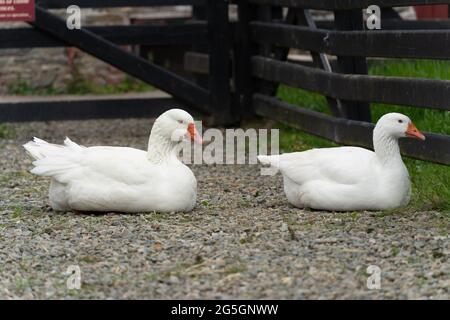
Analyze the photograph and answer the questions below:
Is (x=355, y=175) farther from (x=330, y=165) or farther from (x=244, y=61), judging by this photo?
(x=244, y=61)

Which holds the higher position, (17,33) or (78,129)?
(17,33)

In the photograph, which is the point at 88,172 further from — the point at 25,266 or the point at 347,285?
the point at 347,285

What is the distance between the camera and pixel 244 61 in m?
12.6

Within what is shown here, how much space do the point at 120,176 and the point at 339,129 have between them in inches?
118

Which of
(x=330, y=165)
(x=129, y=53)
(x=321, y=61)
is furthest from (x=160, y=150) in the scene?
(x=129, y=53)

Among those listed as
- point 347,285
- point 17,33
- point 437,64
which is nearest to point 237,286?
point 347,285

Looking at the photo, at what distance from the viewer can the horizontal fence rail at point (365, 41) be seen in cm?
836

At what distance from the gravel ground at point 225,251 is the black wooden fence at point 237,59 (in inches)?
76.0

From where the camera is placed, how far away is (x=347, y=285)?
18.3ft

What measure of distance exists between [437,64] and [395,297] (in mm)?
5909

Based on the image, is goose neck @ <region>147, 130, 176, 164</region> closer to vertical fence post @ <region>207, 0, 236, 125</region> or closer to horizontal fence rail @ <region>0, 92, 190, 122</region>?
vertical fence post @ <region>207, 0, 236, 125</region>

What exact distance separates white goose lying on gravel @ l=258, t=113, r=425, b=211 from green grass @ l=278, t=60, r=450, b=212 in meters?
0.20

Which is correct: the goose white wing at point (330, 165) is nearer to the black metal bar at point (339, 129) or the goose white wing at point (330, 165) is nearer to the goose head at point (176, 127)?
the goose head at point (176, 127)

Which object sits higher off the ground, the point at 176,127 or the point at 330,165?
the point at 176,127
